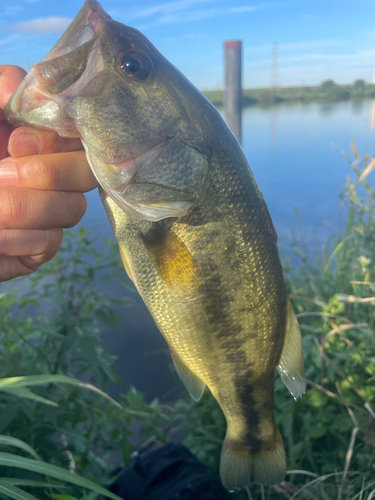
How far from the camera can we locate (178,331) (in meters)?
0.93

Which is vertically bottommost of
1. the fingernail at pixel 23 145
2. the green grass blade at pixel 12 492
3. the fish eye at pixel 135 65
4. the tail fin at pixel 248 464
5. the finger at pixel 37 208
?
the tail fin at pixel 248 464

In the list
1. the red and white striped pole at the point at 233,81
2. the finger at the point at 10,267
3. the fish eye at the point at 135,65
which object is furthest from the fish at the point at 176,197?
the red and white striped pole at the point at 233,81

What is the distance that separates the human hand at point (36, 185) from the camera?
31.3 inches

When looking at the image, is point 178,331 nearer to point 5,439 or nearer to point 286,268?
point 5,439

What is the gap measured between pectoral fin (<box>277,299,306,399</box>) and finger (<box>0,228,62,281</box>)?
2.21ft

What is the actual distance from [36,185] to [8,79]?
1.07 feet

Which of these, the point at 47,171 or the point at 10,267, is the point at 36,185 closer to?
the point at 47,171

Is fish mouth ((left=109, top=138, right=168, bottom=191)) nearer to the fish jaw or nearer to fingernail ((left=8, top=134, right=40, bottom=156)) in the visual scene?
the fish jaw

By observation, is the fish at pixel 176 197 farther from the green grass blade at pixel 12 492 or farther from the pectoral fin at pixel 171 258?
the green grass blade at pixel 12 492

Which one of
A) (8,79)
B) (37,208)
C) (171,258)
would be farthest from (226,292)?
(8,79)

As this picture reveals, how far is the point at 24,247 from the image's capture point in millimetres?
915

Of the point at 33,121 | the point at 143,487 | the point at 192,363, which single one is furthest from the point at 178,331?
the point at 143,487

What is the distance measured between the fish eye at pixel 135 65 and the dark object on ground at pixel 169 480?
54.9 inches

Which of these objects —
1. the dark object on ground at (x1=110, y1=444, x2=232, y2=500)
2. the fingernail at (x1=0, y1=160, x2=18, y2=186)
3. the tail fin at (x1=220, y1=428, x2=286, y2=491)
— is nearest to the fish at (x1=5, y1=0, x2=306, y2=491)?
the fingernail at (x1=0, y1=160, x2=18, y2=186)
